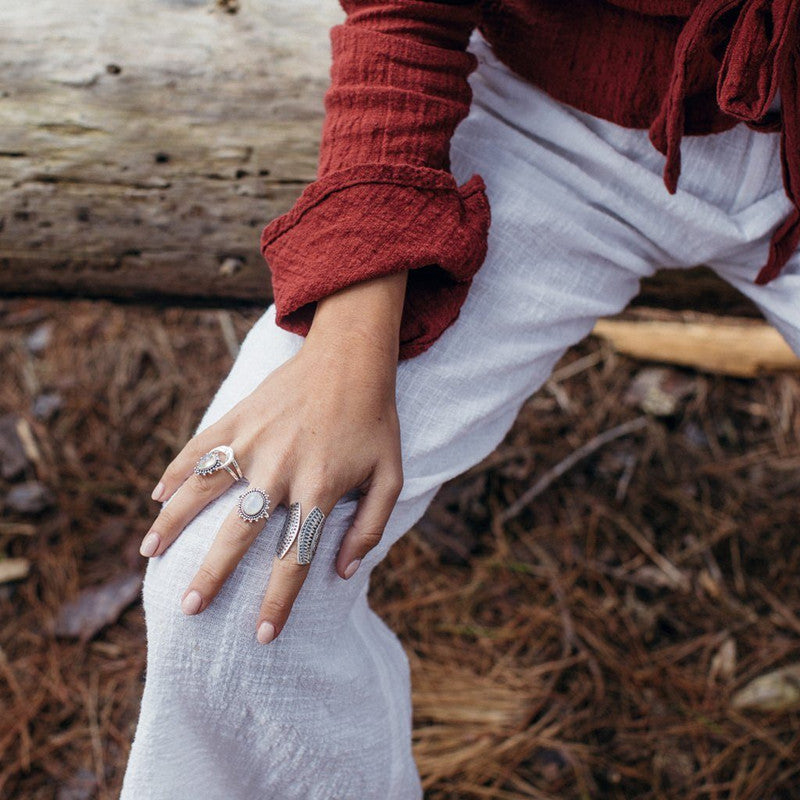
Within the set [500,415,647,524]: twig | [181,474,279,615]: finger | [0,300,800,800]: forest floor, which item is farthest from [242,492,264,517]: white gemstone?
[500,415,647,524]: twig

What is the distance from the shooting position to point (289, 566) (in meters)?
0.85

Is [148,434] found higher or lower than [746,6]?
lower

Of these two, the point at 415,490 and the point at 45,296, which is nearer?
the point at 415,490

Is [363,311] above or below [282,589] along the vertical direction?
above

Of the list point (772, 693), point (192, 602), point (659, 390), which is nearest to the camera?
point (192, 602)

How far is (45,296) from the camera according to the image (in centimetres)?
162

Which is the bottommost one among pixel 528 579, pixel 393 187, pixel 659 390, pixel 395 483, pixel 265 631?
pixel 528 579

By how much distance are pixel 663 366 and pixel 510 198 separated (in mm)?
1407

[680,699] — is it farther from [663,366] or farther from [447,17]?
[447,17]

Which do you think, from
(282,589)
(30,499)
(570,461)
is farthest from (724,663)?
(30,499)

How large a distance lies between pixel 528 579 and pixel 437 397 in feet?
3.40

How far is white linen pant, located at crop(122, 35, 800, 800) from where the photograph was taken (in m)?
0.88

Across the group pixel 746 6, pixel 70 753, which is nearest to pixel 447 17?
pixel 746 6

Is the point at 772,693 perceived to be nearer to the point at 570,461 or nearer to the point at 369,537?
the point at 570,461
